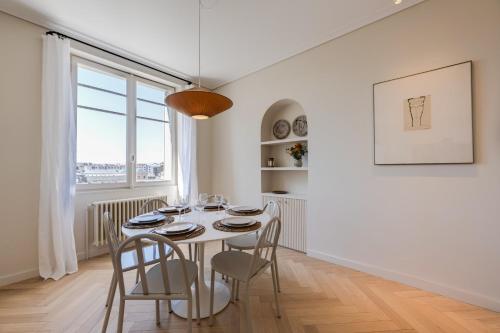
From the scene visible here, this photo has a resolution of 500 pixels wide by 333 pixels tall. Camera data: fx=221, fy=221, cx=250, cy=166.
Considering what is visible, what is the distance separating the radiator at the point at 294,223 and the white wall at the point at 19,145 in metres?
2.76

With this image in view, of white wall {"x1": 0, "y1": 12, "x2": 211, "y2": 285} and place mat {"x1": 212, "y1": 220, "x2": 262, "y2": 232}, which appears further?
white wall {"x1": 0, "y1": 12, "x2": 211, "y2": 285}

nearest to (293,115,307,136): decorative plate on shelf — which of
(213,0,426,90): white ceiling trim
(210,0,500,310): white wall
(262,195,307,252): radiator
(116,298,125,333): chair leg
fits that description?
(210,0,500,310): white wall

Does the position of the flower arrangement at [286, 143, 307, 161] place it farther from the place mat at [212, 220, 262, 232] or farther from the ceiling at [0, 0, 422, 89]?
the place mat at [212, 220, 262, 232]

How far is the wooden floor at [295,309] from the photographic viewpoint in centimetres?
155

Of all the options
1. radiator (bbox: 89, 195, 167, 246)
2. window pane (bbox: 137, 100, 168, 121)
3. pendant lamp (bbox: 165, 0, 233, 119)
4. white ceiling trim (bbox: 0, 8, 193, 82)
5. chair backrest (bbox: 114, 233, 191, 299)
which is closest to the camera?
chair backrest (bbox: 114, 233, 191, 299)

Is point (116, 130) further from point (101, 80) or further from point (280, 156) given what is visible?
point (280, 156)

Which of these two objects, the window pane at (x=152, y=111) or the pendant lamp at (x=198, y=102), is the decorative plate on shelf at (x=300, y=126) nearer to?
the pendant lamp at (x=198, y=102)

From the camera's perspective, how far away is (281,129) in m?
3.38

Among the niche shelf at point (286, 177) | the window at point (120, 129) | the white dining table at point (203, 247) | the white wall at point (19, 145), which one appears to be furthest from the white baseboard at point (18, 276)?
the niche shelf at point (286, 177)

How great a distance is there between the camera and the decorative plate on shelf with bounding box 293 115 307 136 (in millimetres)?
3092

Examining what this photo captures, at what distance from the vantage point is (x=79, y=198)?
2.64 meters

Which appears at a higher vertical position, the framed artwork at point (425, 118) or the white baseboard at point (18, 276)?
the framed artwork at point (425, 118)

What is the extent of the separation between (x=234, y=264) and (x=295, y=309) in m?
0.64

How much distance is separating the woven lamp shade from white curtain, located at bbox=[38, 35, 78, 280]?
1.45 metres
